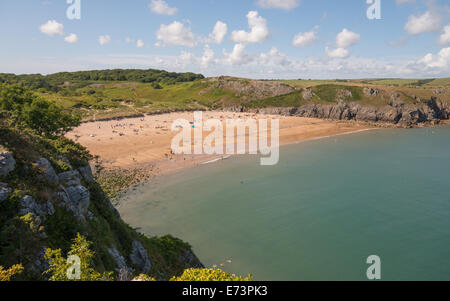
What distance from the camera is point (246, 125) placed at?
Result: 105500 mm

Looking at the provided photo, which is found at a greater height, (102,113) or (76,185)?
(102,113)

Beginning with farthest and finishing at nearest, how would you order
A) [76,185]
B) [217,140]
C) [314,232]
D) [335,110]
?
[335,110], [217,140], [314,232], [76,185]

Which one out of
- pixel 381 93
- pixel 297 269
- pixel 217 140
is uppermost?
pixel 381 93

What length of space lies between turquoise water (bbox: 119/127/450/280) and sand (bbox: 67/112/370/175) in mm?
9170

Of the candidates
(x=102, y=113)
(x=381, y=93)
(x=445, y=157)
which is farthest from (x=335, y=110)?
(x=102, y=113)

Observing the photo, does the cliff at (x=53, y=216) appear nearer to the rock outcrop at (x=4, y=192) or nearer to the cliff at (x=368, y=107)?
the rock outcrop at (x=4, y=192)

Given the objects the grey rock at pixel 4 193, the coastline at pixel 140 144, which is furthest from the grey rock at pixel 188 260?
the coastline at pixel 140 144

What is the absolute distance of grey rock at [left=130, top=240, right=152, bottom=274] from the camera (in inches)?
782

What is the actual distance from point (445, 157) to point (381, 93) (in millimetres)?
78845

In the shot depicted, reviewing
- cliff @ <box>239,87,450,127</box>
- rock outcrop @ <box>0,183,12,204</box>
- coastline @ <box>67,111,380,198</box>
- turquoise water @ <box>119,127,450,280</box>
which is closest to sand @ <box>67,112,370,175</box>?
coastline @ <box>67,111,380,198</box>

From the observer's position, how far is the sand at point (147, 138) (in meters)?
59.2

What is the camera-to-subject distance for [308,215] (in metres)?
38.5

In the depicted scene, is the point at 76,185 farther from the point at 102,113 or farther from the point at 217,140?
the point at 102,113

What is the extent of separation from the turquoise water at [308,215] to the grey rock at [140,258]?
32.3ft
